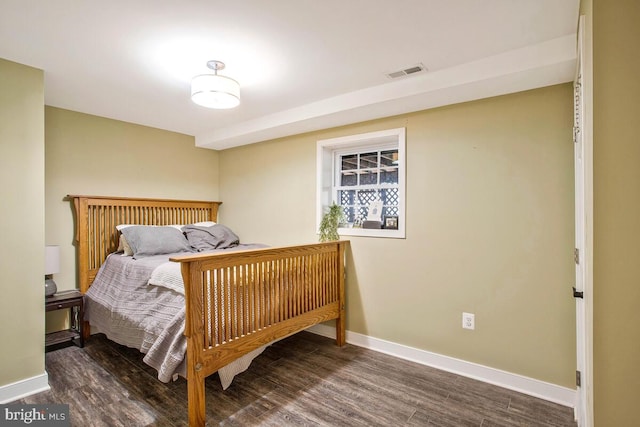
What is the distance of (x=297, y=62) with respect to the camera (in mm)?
2215

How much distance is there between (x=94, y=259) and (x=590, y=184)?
12.9 ft

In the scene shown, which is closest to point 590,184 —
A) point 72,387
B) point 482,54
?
point 482,54

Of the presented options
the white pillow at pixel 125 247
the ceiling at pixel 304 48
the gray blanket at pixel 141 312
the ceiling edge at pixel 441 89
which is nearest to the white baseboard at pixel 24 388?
the gray blanket at pixel 141 312

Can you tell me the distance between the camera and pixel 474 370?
8.03 feet

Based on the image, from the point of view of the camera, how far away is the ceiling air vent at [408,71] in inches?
89.0

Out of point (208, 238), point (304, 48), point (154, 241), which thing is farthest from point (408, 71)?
point (154, 241)

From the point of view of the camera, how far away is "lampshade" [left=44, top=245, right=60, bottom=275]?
9.14ft

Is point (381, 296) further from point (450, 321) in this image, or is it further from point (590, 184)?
point (590, 184)

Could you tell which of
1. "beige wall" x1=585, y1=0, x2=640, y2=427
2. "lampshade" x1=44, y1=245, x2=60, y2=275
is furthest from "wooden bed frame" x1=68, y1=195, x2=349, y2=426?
"beige wall" x1=585, y1=0, x2=640, y2=427

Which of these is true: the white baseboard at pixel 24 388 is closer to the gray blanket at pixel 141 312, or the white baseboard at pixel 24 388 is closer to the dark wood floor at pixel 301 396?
the dark wood floor at pixel 301 396

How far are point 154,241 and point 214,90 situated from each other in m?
1.82

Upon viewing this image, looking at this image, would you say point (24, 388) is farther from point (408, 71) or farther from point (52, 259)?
point (408, 71)

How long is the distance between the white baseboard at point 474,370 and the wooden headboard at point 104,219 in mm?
2599

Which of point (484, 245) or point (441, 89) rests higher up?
point (441, 89)
